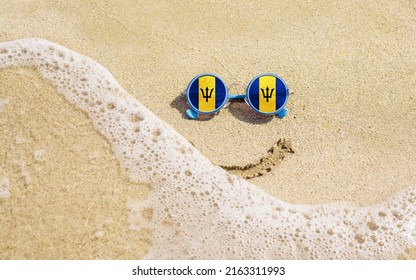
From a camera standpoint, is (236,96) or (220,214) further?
(236,96)

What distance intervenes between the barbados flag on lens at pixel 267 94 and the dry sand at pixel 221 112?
4.6 inches

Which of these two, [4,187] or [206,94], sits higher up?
[206,94]

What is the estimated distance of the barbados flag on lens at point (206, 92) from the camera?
352cm

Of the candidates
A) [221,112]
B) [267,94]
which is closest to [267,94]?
[267,94]

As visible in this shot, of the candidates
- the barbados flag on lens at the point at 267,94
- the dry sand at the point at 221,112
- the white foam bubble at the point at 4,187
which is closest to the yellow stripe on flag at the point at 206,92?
the dry sand at the point at 221,112

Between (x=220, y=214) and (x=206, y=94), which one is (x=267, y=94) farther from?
(x=220, y=214)

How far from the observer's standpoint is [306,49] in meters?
3.83

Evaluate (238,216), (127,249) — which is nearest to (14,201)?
(127,249)

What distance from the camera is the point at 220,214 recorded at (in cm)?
334

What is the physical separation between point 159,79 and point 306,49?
1.21 metres

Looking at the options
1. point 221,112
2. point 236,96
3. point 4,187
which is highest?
point 236,96

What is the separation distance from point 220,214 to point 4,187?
1.53 m

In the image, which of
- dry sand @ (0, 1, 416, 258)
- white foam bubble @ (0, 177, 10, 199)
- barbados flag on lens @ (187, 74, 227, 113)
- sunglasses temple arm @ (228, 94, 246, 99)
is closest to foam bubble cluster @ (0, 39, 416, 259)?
dry sand @ (0, 1, 416, 258)

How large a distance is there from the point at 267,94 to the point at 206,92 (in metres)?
0.45
